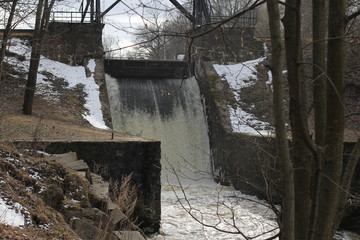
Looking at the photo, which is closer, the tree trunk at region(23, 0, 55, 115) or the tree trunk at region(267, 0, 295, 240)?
the tree trunk at region(267, 0, 295, 240)

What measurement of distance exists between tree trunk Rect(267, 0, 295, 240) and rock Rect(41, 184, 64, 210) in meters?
3.52

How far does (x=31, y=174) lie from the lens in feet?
18.0

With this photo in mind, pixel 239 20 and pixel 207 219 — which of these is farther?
pixel 239 20

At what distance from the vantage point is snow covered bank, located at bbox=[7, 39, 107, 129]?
15620mm

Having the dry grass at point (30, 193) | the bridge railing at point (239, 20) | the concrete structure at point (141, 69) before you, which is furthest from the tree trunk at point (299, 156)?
the concrete structure at point (141, 69)

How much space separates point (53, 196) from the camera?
514 centimetres

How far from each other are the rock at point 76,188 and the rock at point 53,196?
282 mm

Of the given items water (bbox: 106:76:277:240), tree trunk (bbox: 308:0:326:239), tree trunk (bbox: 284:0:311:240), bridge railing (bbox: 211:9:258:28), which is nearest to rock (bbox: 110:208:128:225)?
bridge railing (bbox: 211:9:258:28)

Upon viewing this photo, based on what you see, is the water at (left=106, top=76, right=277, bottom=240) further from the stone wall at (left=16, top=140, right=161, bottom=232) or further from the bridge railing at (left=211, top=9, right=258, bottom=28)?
the stone wall at (left=16, top=140, right=161, bottom=232)

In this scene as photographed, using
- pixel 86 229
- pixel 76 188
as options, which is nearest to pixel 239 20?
pixel 76 188

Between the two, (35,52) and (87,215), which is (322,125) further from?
(35,52)

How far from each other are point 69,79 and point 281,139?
54.5ft

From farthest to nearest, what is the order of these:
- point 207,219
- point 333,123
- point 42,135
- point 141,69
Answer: point 141,69
point 207,219
point 42,135
point 333,123

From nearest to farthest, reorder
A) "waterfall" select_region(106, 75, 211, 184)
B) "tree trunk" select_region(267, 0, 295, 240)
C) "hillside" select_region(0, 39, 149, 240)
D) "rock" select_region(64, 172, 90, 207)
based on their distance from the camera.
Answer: "tree trunk" select_region(267, 0, 295, 240) → "hillside" select_region(0, 39, 149, 240) → "rock" select_region(64, 172, 90, 207) → "waterfall" select_region(106, 75, 211, 184)
